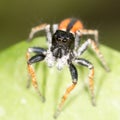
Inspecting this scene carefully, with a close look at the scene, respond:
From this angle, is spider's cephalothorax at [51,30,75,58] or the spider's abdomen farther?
the spider's abdomen

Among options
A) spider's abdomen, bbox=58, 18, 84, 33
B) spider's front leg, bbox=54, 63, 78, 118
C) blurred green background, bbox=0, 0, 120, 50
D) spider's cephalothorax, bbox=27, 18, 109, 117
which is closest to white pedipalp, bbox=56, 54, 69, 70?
spider's cephalothorax, bbox=27, 18, 109, 117

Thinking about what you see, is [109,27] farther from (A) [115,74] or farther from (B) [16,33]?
(A) [115,74]

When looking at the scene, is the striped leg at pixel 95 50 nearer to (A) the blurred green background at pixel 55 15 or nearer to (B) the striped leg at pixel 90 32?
(B) the striped leg at pixel 90 32

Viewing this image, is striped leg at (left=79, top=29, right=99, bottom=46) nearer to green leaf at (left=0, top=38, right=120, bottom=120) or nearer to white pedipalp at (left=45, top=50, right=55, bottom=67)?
white pedipalp at (left=45, top=50, right=55, bottom=67)

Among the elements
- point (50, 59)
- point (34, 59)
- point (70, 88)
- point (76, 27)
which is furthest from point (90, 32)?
point (70, 88)

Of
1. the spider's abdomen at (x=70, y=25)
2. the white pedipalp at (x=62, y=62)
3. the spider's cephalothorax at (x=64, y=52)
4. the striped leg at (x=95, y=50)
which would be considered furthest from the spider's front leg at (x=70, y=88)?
the spider's abdomen at (x=70, y=25)

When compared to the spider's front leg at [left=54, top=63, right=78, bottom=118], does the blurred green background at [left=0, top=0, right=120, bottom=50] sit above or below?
below
